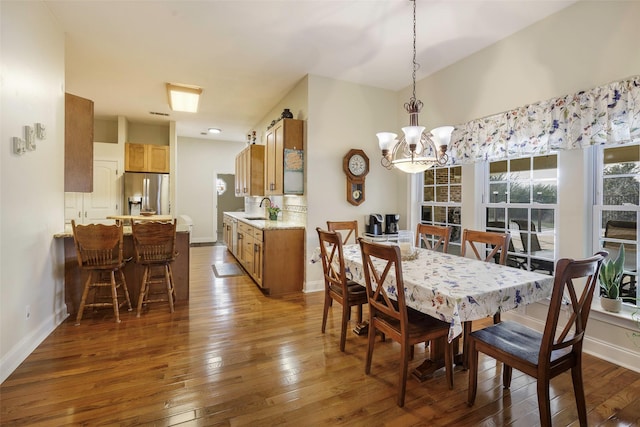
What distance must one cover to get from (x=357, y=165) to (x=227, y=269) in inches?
115

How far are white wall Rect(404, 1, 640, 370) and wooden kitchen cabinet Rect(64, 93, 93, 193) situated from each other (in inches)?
173

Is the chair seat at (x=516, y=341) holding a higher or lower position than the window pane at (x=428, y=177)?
lower

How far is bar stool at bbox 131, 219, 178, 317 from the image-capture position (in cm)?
318

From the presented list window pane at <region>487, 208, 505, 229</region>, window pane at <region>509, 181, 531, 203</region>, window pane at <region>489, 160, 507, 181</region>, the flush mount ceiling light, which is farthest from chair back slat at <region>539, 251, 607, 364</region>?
the flush mount ceiling light

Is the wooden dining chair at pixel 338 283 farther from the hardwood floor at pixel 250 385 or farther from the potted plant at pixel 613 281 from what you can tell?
the potted plant at pixel 613 281

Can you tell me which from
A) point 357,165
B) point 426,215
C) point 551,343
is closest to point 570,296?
point 551,343

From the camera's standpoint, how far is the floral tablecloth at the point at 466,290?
1634mm

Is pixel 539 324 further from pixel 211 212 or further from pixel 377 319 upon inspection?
pixel 211 212

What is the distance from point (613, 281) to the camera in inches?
93.0

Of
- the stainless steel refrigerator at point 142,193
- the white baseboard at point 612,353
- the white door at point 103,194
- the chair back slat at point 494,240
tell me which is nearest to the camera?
the white baseboard at point 612,353

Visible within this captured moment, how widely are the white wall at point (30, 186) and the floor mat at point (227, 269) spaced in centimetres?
219

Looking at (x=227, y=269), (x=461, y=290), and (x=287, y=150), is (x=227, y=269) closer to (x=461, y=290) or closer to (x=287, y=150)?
(x=287, y=150)

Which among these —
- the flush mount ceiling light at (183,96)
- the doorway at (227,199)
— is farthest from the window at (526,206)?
the doorway at (227,199)

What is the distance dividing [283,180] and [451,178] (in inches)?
88.1
